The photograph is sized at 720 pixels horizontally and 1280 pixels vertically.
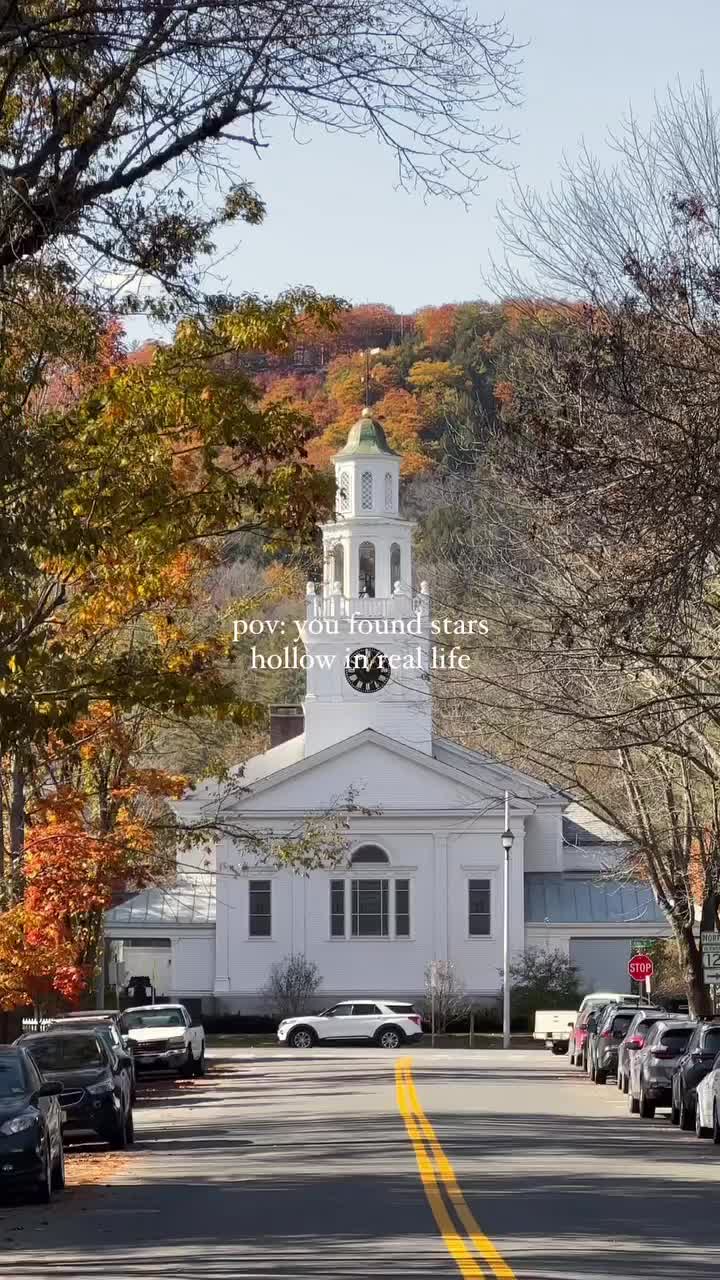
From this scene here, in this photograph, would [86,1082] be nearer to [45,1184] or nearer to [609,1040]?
[45,1184]

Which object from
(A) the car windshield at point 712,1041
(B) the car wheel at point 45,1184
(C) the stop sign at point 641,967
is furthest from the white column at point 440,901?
(B) the car wheel at point 45,1184

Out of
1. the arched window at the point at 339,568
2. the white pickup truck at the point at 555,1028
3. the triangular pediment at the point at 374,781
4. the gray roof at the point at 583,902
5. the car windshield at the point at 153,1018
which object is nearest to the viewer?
the car windshield at the point at 153,1018

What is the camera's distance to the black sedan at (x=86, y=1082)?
25047mm

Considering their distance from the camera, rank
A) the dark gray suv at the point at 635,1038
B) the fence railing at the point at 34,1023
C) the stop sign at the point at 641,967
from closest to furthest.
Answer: the dark gray suv at the point at 635,1038 < the fence railing at the point at 34,1023 < the stop sign at the point at 641,967

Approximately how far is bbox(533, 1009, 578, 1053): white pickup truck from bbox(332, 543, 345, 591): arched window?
22.3 metres

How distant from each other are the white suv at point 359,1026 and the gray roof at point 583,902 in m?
10.9

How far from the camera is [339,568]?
77562 millimetres

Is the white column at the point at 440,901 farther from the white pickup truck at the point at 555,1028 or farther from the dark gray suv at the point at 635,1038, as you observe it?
the dark gray suv at the point at 635,1038

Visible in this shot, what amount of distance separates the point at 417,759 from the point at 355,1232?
56186 millimetres

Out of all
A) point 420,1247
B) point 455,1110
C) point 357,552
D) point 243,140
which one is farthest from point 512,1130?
point 357,552

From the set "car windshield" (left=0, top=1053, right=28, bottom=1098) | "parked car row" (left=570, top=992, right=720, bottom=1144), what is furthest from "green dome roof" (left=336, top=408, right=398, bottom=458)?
"car windshield" (left=0, top=1053, right=28, bottom=1098)

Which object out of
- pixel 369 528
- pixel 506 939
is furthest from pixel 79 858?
pixel 369 528

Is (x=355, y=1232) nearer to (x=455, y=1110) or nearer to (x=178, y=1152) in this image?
(x=178, y=1152)

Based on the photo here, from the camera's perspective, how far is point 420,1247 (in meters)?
14.5
